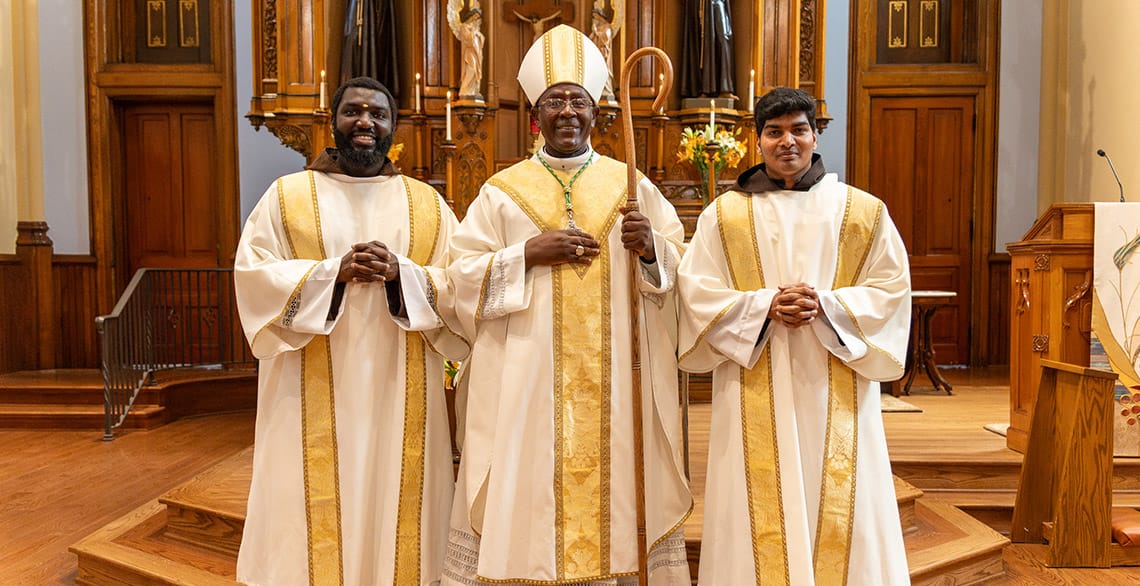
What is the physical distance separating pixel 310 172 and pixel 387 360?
2.36 feet

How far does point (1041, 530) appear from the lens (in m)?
4.54

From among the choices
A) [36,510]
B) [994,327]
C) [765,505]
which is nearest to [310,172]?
[765,505]

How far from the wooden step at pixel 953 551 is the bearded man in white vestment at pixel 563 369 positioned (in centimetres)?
139

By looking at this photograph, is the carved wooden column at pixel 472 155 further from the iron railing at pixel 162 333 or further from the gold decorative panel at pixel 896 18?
the gold decorative panel at pixel 896 18

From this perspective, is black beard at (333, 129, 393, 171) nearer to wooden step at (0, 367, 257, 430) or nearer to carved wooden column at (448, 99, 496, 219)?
carved wooden column at (448, 99, 496, 219)

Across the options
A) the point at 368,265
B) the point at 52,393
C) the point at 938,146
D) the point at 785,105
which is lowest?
the point at 52,393

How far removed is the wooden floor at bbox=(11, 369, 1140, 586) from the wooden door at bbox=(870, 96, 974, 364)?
1215 millimetres

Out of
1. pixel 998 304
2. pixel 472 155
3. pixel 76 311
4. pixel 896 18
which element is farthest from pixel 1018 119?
pixel 76 311

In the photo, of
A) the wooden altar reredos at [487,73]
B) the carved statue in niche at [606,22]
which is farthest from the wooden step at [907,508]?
the carved statue in niche at [606,22]

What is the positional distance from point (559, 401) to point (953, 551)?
6.68 ft

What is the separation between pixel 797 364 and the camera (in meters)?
2.95

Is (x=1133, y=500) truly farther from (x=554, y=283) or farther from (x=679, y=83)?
(x=679, y=83)

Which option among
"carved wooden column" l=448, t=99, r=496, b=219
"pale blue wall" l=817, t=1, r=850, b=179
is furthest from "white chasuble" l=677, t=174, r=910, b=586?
"pale blue wall" l=817, t=1, r=850, b=179

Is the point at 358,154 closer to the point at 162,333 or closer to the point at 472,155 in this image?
the point at 472,155
